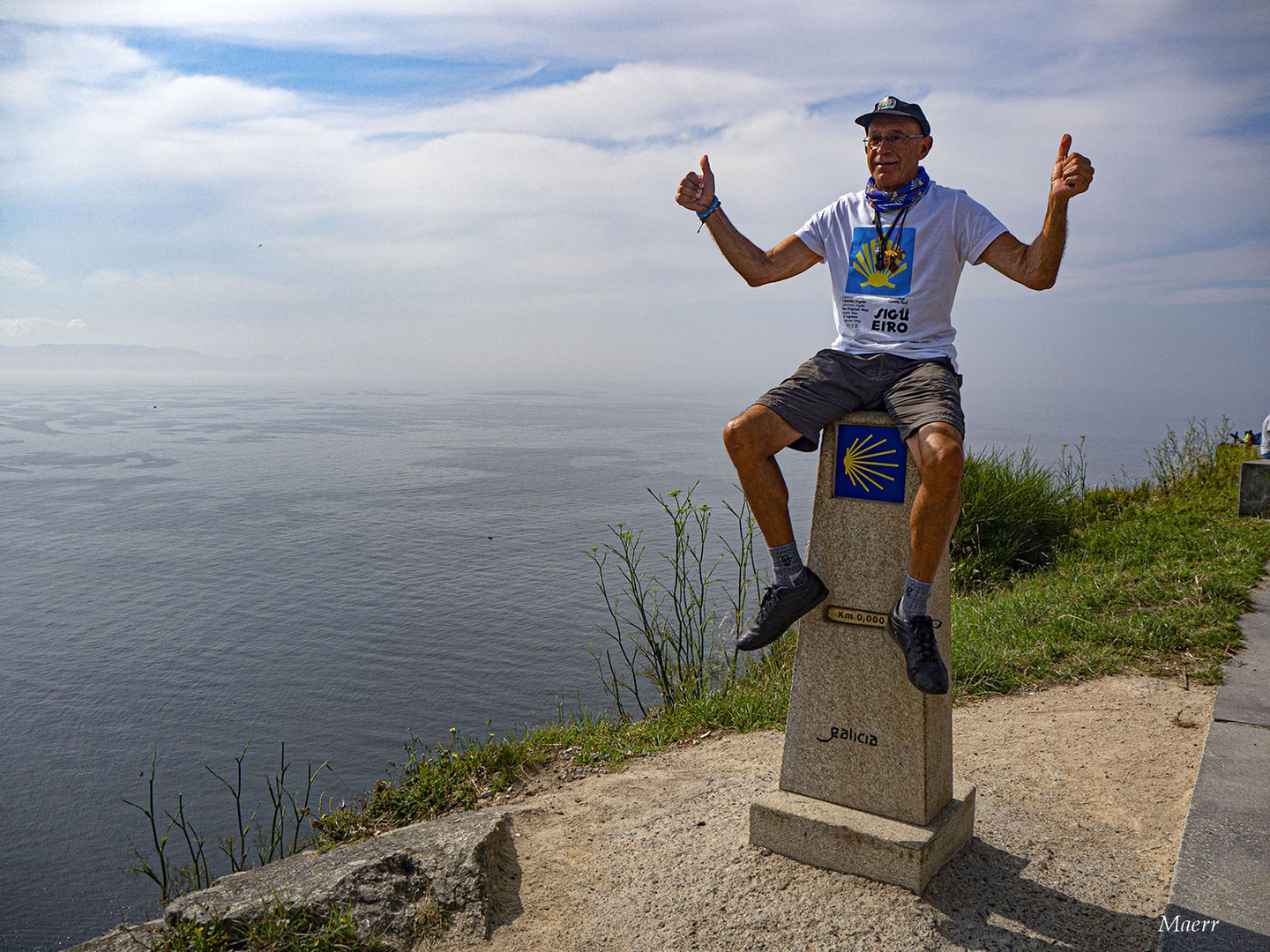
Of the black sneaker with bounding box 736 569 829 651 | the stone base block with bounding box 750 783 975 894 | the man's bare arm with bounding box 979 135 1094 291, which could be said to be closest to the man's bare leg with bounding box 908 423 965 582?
the black sneaker with bounding box 736 569 829 651

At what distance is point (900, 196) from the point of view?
11.3 ft

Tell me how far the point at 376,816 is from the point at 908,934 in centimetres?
261

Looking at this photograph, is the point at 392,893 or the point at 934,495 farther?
the point at 392,893

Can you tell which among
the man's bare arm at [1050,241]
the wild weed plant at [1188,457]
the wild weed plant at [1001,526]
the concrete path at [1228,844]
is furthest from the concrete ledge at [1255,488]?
the man's bare arm at [1050,241]

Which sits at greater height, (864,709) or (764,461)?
(764,461)

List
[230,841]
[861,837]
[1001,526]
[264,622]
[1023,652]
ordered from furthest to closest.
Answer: [264,622]
[1001,526]
[1023,652]
[230,841]
[861,837]

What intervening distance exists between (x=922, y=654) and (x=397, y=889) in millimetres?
2060

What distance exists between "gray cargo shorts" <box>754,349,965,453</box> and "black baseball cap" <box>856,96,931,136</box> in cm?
92

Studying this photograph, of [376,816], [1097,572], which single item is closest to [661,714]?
[376,816]

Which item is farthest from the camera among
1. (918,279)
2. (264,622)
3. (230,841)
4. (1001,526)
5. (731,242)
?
(264,622)

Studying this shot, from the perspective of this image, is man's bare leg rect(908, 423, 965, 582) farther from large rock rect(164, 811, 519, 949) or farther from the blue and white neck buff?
large rock rect(164, 811, 519, 949)

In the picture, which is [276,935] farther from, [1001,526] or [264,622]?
[264,622]

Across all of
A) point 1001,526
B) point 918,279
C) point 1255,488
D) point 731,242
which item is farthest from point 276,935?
point 1255,488

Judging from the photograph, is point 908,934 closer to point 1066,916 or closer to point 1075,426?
point 1066,916
